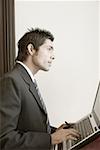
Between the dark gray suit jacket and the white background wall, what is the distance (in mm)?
500

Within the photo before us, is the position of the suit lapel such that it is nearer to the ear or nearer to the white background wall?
the ear

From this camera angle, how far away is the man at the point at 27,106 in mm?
1174

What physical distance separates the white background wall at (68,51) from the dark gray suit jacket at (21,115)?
0.50 m

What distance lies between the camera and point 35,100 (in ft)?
4.47

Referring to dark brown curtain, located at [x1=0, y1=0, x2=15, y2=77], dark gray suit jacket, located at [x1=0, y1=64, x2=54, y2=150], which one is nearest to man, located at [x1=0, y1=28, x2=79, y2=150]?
dark gray suit jacket, located at [x1=0, y1=64, x2=54, y2=150]

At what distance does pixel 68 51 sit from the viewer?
185cm

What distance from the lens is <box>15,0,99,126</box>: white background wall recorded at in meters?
1.82

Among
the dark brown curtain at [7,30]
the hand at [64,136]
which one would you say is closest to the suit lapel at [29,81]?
the hand at [64,136]

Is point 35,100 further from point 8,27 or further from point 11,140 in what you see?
point 8,27

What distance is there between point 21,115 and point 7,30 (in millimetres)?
665

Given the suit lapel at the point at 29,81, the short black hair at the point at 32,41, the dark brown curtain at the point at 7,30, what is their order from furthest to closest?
the dark brown curtain at the point at 7,30, the short black hair at the point at 32,41, the suit lapel at the point at 29,81

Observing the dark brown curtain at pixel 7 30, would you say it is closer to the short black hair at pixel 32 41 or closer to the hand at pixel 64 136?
the short black hair at pixel 32 41

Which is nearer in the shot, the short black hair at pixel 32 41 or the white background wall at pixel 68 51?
the short black hair at pixel 32 41

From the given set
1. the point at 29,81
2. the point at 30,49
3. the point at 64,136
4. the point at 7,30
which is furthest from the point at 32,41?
the point at 64,136
